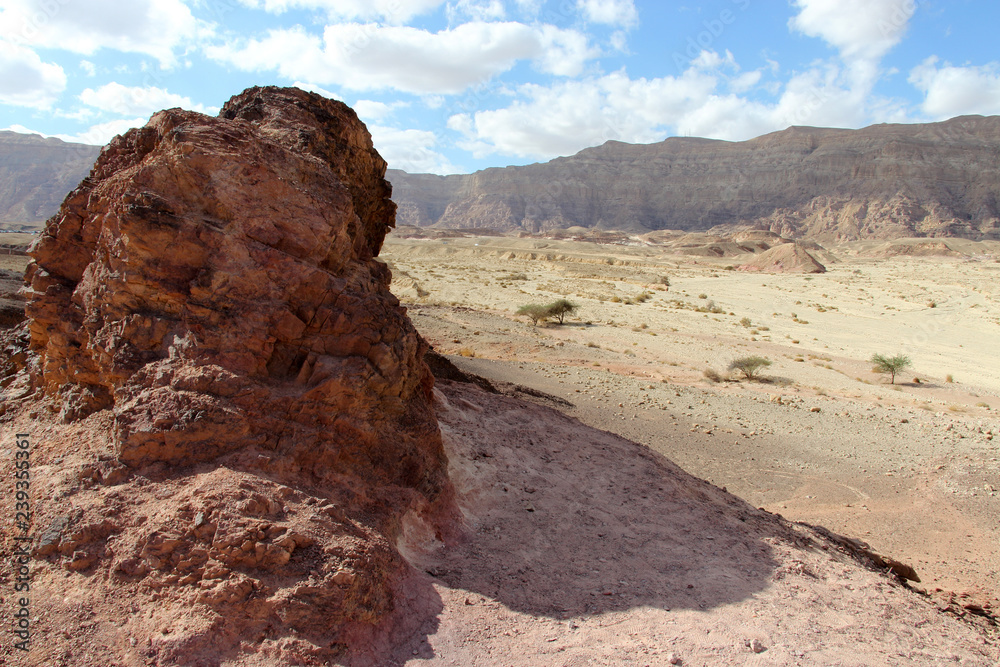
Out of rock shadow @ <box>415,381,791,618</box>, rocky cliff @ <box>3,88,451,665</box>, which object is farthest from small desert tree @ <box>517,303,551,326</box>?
rocky cliff @ <box>3,88,451,665</box>

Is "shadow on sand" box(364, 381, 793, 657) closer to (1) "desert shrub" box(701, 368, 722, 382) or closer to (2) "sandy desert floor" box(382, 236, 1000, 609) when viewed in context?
(2) "sandy desert floor" box(382, 236, 1000, 609)

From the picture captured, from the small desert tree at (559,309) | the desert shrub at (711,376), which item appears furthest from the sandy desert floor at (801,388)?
the small desert tree at (559,309)

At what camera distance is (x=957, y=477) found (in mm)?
10289

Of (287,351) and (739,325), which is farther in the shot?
(739,325)

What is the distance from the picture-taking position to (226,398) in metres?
4.54

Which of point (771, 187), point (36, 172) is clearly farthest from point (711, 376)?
point (36, 172)

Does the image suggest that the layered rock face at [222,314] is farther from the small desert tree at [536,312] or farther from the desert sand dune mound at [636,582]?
the small desert tree at [536,312]

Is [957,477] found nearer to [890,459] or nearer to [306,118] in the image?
[890,459]

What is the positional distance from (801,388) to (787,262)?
45.9m

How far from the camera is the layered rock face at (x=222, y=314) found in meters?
4.56

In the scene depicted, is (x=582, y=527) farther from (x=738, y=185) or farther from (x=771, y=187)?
(x=738, y=185)

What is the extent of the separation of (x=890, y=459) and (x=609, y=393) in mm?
5554

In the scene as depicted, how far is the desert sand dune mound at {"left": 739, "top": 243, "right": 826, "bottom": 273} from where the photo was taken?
56.4m

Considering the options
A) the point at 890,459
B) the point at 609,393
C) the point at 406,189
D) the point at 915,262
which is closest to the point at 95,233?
the point at 609,393
